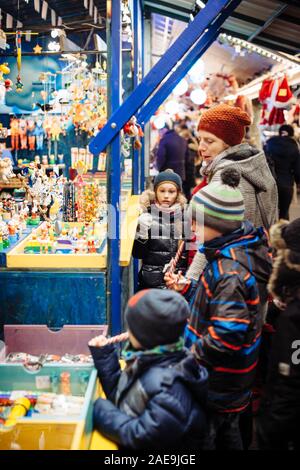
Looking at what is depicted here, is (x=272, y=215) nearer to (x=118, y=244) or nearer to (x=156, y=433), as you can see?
(x=118, y=244)

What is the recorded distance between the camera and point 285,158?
296 inches

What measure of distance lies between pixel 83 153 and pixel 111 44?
4.63 m

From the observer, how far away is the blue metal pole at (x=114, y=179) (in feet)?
9.79

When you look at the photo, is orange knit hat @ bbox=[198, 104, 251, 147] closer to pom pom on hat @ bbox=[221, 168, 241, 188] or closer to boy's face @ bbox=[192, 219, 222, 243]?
pom pom on hat @ bbox=[221, 168, 241, 188]

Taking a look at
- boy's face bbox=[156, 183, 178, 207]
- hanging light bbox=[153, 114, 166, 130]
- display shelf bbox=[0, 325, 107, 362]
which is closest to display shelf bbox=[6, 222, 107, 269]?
display shelf bbox=[0, 325, 107, 362]

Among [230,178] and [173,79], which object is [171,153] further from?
[230,178]

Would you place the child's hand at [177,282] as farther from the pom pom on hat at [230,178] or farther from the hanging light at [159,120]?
the hanging light at [159,120]

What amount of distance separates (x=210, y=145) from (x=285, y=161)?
4.64m

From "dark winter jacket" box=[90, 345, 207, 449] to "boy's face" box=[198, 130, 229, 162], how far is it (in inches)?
60.5

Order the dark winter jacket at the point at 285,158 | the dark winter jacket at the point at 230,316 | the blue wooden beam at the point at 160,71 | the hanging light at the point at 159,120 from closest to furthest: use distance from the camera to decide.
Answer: the dark winter jacket at the point at 230,316
the blue wooden beam at the point at 160,71
the dark winter jacket at the point at 285,158
the hanging light at the point at 159,120

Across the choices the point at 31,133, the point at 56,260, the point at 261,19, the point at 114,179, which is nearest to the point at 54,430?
the point at 56,260

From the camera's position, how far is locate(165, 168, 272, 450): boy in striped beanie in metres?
2.25

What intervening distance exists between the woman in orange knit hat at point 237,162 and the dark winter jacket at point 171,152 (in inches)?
212

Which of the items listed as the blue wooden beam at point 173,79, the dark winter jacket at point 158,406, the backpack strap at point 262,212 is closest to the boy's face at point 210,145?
the backpack strap at point 262,212
